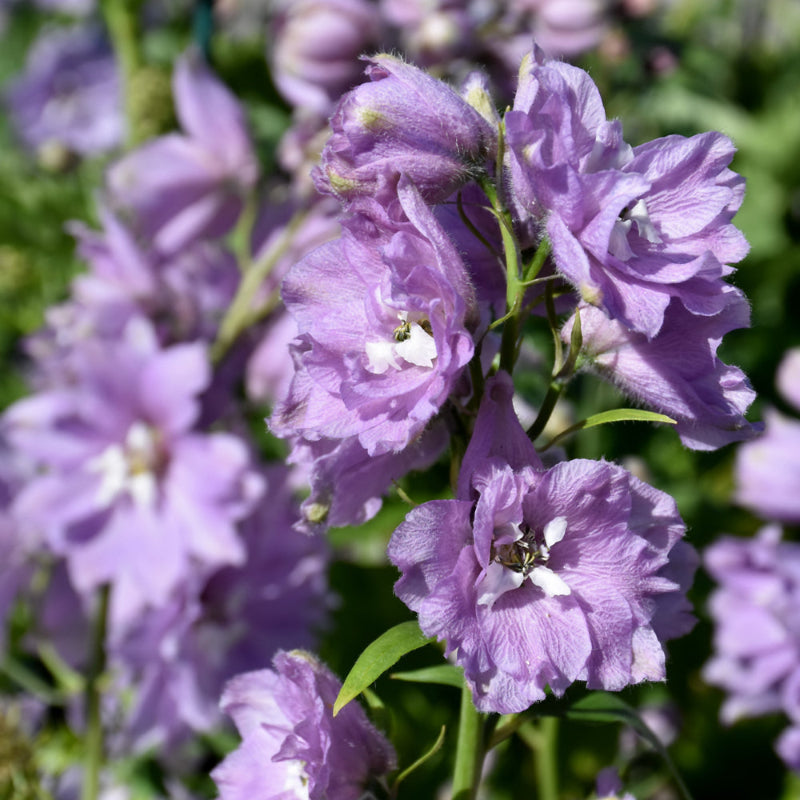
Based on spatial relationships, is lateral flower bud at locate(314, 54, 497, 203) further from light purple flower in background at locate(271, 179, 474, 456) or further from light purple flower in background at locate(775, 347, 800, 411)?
light purple flower in background at locate(775, 347, 800, 411)

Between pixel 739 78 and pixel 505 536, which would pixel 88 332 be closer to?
pixel 505 536

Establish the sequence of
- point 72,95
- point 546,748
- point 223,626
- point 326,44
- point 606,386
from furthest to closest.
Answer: point 72,95 < point 606,386 < point 326,44 < point 223,626 < point 546,748

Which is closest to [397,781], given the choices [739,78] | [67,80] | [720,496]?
[720,496]

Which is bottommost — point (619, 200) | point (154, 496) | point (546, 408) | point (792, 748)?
point (792, 748)

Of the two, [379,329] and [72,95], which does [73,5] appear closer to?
[72,95]

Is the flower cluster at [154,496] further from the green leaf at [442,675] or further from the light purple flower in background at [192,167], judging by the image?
the green leaf at [442,675]

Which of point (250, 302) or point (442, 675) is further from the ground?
point (442, 675)

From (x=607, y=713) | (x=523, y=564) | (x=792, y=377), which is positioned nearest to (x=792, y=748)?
(x=792, y=377)
